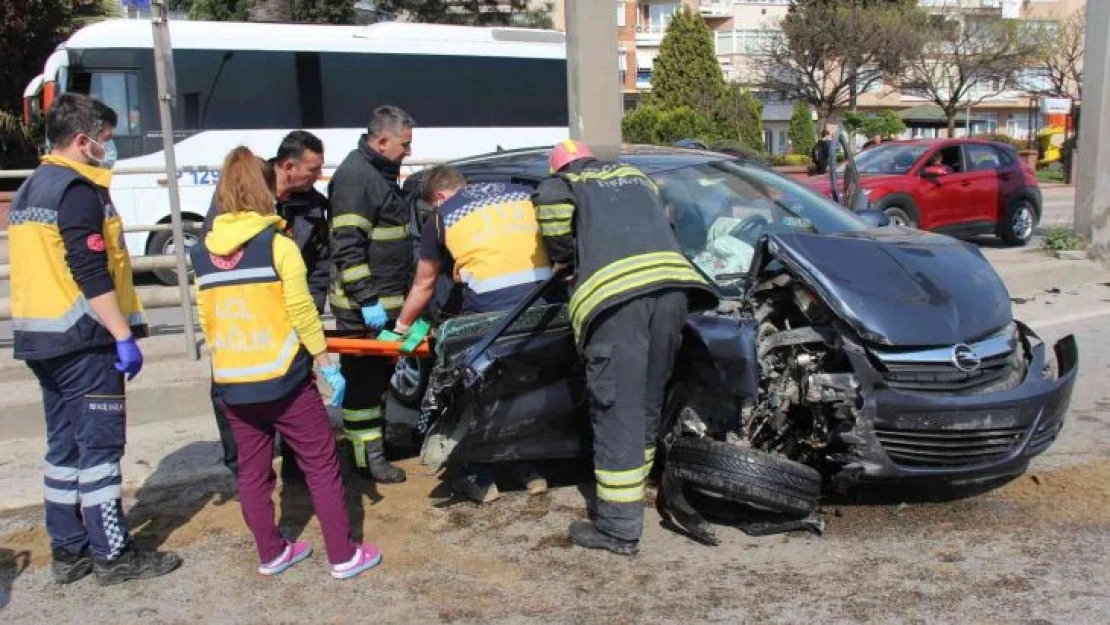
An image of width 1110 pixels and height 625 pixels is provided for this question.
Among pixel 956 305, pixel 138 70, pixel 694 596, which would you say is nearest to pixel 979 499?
pixel 956 305

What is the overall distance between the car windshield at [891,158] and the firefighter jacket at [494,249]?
10128mm

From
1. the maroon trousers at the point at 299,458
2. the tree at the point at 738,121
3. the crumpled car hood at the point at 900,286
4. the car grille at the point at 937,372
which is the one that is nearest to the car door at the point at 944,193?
the crumpled car hood at the point at 900,286

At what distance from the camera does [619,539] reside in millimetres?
3979

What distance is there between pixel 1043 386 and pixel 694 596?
5.88ft

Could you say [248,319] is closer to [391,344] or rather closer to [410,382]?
[391,344]

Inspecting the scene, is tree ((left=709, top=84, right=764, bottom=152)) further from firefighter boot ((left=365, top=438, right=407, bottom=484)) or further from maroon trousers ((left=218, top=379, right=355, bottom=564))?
maroon trousers ((left=218, top=379, right=355, bottom=564))

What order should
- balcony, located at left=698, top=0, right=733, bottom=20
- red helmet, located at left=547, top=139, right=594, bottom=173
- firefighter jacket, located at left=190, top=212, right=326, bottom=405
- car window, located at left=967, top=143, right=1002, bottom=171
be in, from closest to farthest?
firefighter jacket, located at left=190, top=212, right=326, bottom=405 < red helmet, located at left=547, top=139, right=594, bottom=173 < car window, located at left=967, top=143, right=1002, bottom=171 < balcony, located at left=698, top=0, right=733, bottom=20

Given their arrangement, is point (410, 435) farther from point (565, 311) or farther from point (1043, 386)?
point (1043, 386)

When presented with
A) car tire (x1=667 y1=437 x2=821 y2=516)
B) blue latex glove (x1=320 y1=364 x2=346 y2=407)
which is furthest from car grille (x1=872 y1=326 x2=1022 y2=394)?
blue latex glove (x1=320 y1=364 x2=346 y2=407)

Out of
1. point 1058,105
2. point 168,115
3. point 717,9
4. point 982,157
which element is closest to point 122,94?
point 168,115

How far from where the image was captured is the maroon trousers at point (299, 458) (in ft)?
12.4

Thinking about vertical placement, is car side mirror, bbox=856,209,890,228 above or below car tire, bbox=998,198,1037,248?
above

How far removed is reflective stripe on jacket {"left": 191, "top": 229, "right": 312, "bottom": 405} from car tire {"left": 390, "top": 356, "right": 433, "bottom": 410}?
1.42 meters

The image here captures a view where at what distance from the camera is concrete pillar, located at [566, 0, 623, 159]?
7.76 meters
